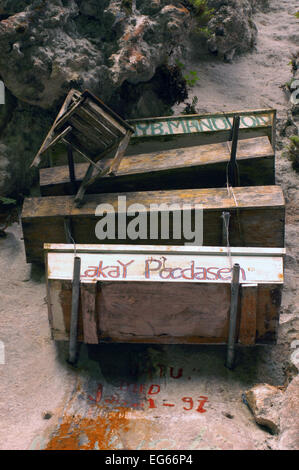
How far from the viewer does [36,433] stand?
4.55m

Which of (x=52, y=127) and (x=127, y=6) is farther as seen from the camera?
(x=127, y=6)

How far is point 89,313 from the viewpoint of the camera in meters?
5.14

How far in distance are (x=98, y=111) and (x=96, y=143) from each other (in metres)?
0.44

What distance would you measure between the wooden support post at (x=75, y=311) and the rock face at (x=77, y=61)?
3812 mm

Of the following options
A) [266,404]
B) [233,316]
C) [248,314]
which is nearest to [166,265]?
[233,316]

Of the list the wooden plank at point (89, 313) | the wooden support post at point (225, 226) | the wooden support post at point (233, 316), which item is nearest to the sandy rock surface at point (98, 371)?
the wooden support post at point (233, 316)

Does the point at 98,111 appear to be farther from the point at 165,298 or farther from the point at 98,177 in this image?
the point at 165,298

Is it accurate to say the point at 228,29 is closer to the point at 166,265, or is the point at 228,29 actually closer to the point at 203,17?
the point at 203,17

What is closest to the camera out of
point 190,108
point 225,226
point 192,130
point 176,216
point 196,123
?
point 225,226

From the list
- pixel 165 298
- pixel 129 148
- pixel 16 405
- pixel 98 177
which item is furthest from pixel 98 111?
pixel 16 405

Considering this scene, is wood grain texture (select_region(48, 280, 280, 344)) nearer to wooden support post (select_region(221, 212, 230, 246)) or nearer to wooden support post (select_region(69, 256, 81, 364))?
wooden support post (select_region(69, 256, 81, 364))

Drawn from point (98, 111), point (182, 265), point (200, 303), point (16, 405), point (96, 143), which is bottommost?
point (16, 405)

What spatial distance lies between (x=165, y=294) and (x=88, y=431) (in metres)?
1.60

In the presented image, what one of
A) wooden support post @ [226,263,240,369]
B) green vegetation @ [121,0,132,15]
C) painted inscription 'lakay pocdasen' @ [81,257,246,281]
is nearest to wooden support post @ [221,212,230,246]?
painted inscription 'lakay pocdasen' @ [81,257,246,281]
